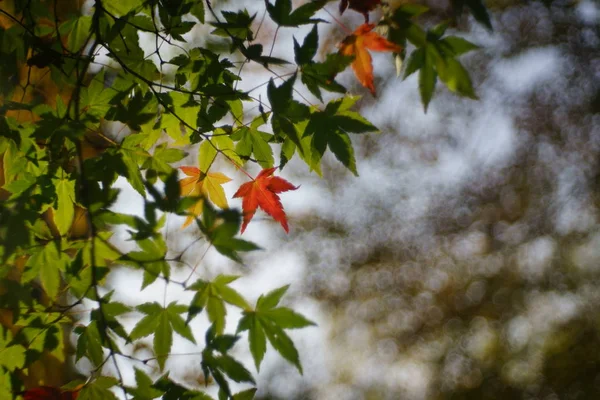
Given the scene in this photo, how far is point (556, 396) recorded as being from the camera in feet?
15.6

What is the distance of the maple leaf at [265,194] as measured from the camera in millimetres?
1019

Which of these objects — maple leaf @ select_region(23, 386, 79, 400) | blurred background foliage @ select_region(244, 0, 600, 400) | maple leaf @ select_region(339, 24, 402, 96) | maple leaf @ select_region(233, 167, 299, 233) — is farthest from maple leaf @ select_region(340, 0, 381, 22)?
blurred background foliage @ select_region(244, 0, 600, 400)

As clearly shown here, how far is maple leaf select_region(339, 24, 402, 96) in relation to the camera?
78 cm

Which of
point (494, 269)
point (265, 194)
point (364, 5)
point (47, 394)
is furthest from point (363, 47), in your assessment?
point (494, 269)

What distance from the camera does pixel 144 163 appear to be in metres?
0.95

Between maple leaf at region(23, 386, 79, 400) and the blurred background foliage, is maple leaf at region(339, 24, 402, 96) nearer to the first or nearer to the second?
maple leaf at region(23, 386, 79, 400)

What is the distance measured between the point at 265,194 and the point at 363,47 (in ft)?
1.24

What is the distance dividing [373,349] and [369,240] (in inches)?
45.8

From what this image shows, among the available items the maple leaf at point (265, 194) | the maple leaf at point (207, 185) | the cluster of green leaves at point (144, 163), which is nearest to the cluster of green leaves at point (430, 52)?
the cluster of green leaves at point (144, 163)

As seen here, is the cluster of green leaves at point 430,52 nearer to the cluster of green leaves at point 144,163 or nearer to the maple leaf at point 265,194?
the cluster of green leaves at point 144,163

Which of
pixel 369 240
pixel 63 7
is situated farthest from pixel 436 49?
pixel 369 240

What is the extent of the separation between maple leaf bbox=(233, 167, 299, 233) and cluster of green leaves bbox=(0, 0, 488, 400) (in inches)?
1.4

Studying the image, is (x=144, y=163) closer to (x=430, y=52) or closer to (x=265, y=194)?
(x=265, y=194)

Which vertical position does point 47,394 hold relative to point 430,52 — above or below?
below
